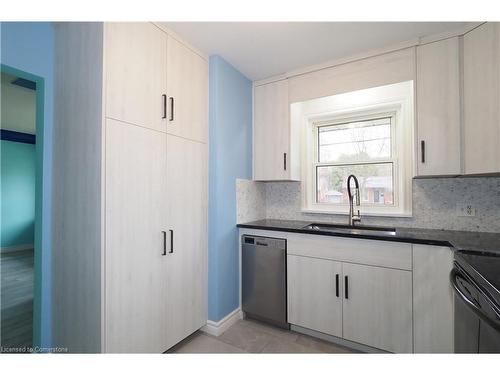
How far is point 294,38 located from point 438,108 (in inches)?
50.0

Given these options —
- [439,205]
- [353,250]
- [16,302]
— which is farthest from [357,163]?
[16,302]

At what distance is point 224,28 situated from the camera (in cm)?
185

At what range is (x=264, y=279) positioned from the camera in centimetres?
227

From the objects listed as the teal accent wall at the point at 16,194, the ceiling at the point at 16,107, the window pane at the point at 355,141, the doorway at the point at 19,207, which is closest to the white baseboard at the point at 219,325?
the doorway at the point at 19,207

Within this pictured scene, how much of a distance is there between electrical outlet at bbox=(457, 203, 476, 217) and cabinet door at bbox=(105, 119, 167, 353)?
242cm

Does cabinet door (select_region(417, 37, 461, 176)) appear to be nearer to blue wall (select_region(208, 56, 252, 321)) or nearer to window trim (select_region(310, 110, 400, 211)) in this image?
window trim (select_region(310, 110, 400, 211))

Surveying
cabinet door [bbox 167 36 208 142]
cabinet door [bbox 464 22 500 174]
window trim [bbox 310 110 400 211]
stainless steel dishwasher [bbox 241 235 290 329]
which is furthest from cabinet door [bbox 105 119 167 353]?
cabinet door [bbox 464 22 500 174]

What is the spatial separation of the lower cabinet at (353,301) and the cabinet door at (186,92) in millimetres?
1431

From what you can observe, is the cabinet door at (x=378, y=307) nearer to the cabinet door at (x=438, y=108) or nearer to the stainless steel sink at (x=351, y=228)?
the stainless steel sink at (x=351, y=228)

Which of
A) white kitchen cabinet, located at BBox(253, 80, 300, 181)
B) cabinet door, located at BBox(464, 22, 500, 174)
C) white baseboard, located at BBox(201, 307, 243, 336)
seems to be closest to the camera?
cabinet door, located at BBox(464, 22, 500, 174)

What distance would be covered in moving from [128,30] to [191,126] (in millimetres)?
759

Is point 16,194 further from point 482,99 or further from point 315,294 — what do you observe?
point 482,99

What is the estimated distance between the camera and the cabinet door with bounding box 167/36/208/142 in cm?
188
